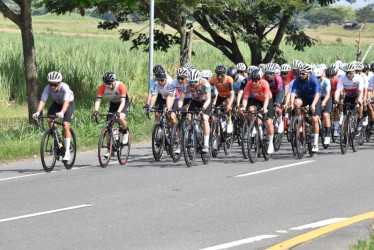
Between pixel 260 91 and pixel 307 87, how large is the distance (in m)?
0.95

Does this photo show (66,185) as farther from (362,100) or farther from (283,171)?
(362,100)

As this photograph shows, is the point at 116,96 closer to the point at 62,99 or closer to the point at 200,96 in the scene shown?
the point at 62,99

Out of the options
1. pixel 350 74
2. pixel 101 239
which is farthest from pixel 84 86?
pixel 101 239

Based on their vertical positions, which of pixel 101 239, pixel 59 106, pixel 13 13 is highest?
pixel 13 13

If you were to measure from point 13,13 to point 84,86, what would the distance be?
9192mm

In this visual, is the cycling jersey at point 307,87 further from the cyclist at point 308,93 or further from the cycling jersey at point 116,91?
the cycling jersey at point 116,91

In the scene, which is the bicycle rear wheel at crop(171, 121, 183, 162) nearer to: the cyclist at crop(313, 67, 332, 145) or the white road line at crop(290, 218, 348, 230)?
the cyclist at crop(313, 67, 332, 145)

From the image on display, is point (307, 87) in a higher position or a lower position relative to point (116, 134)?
higher

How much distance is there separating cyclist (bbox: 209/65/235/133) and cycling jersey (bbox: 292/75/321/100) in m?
1.34

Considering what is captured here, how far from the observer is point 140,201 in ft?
35.7

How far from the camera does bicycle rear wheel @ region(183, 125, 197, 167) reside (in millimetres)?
14414

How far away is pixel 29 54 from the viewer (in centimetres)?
2034

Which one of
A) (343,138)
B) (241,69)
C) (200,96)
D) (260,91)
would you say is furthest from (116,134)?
(241,69)

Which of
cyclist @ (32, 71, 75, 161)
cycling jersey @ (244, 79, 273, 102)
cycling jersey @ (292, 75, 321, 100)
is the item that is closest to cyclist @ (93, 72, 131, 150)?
cyclist @ (32, 71, 75, 161)
